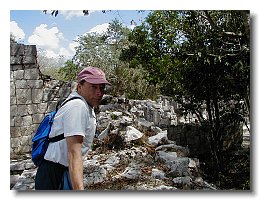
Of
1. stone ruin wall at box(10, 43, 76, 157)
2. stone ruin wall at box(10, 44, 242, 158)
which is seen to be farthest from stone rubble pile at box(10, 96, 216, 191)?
stone ruin wall at box(10, 43, 76, 157)

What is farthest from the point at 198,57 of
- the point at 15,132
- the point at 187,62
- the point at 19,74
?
the point at 15,132

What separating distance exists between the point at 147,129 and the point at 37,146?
4.43ft

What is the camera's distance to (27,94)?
10.5 feet

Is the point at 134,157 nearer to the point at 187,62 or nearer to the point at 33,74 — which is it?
the point at 187,62

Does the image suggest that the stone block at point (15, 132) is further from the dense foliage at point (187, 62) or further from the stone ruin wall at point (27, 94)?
the dense foliage at point (187, 62)

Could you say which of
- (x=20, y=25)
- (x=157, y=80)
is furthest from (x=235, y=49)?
(x=20, y=25)

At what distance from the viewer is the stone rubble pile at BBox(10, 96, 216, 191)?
3.03 meters

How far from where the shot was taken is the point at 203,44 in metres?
3.17

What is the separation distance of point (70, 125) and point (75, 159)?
6.5 inches

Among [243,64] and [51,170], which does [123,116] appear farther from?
[51,170]

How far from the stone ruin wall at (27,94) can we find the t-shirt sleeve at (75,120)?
4.05ft

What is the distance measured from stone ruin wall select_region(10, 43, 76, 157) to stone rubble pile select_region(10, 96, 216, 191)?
0.58ft

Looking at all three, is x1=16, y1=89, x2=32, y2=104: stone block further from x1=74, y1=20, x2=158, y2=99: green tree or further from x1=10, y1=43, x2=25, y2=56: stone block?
x1=74, y1=20, x2=158, y2=99: green tree
